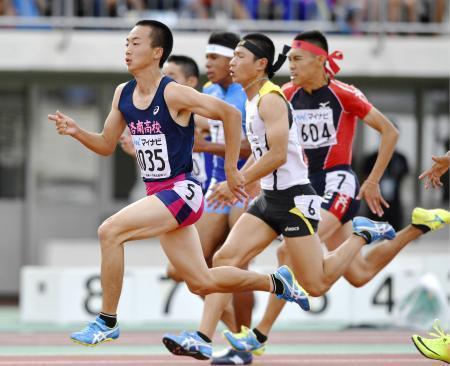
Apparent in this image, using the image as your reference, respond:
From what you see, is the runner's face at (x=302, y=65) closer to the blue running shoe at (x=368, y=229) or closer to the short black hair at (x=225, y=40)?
the short black hair at (x=225, y=40)

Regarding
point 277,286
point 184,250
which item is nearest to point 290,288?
point 277,286

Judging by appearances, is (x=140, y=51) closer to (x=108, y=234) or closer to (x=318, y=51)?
(x=108, y=234)

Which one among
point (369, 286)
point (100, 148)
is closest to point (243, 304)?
point (100, 148)

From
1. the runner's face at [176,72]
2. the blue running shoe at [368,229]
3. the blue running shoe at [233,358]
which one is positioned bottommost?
the blue running shoe at [233,358]

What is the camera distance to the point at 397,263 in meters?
16.4

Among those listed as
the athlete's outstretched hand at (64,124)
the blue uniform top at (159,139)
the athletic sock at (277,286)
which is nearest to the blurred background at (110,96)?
the athletic sock at (277,286)

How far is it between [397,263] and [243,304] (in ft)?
18.7

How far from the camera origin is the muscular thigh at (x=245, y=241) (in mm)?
9641

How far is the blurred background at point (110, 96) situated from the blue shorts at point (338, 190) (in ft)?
17.2

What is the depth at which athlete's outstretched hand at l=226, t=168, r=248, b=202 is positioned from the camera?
8.78m

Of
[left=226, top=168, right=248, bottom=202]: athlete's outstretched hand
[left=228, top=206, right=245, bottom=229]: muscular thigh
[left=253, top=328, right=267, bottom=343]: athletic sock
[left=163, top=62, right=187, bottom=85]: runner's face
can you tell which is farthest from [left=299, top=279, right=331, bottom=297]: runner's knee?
[left=163, top=62, right=187, bottom=85]: runner's face

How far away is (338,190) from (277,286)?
1.67 m

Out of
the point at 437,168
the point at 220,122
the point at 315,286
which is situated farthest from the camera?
the point at 220,122

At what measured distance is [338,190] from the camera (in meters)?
10.7
